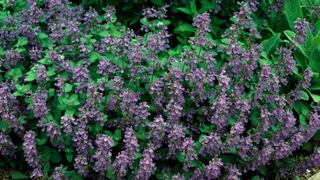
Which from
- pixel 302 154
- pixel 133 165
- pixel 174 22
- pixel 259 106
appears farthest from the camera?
pixel 174 22

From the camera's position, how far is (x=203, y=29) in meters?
4.13

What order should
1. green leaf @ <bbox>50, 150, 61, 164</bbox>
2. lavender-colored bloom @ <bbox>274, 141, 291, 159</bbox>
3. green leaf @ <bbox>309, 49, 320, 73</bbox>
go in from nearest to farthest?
1. lavender-colored bloom @ <bbox>274, 141, 291, 159</bbox>
2. green leaf @ <bbox>50, 150, 61, 164</bbox>
3. green leaf @ <bbox>309, 49, 320, 73</bbox>

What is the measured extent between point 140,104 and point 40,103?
69cm

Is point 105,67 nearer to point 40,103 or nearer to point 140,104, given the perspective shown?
point 140,104

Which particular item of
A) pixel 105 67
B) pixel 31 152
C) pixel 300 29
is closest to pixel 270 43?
pixel 300 29

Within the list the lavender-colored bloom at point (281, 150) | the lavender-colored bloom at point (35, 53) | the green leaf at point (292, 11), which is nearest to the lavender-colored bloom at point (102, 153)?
the lavender-colored bloom at point (35, 53)

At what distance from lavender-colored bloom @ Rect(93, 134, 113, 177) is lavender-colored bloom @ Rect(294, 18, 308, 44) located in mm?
1825

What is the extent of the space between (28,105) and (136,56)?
89cm

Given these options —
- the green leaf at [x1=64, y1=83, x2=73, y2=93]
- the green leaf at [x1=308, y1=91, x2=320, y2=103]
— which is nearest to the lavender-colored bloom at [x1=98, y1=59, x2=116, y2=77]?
the green leaf at [x1=64, y1=83, x2=73, y2=93]

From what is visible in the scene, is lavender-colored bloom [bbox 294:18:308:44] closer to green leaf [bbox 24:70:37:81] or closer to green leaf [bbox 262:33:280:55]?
green leaf [bbox 262:33:280:55]

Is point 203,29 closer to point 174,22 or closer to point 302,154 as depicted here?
point 174,22

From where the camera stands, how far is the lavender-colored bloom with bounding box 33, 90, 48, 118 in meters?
3.85

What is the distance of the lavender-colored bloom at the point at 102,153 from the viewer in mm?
3727

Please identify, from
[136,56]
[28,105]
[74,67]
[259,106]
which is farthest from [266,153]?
[28,105]
